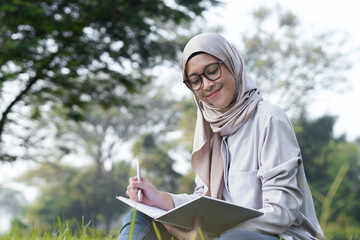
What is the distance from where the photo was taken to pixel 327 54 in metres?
15.4

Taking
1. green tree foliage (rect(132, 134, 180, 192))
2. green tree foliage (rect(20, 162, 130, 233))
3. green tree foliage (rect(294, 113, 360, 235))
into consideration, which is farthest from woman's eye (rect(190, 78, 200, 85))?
green tree foliage (rect(20, 162, 130, 233))

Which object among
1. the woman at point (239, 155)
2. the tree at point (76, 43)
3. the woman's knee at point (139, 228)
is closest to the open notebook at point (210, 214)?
the woman at point (239, 155)

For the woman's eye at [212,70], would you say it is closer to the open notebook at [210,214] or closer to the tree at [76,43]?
the open notebook at [210,214]

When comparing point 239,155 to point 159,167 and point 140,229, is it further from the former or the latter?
point 159,167

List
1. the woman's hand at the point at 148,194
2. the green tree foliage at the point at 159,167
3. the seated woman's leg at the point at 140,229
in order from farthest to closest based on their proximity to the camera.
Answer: the green tree foliage at the point at 159,167, the woman's hand at the point at 148,194, the seated woman's leg at the point at 140,229

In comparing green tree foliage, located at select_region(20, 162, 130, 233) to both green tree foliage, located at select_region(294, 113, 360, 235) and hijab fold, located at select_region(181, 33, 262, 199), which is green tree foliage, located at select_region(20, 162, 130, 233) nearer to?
green tree foliage, located at select_region(294, 113, 360, 235)

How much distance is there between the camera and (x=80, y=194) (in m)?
18.8

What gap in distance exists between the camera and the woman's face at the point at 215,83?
5.77ft

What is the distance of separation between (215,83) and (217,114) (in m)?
0.15

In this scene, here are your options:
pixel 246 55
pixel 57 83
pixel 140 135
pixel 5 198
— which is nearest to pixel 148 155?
pixel 140 135

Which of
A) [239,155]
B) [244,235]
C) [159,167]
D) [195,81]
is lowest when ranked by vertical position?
[244,235]

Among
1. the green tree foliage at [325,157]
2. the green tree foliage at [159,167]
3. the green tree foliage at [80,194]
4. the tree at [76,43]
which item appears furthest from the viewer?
the green tree foliage at [80,194]

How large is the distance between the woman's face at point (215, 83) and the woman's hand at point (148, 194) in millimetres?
440

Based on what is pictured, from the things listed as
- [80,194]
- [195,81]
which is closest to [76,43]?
[195,81]
